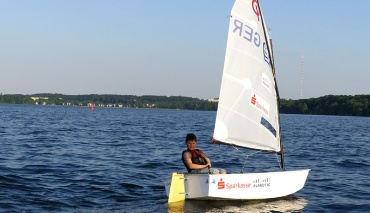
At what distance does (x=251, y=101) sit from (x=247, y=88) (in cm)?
45

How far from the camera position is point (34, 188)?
1795 cm

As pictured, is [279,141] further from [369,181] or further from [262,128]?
[369,181]

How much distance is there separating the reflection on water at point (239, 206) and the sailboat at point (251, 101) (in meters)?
0.24

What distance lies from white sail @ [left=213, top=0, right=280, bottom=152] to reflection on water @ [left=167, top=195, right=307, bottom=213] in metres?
1.87

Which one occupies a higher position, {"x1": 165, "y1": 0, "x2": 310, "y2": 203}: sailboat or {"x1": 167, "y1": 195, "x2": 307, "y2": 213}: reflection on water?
{"x1": 165, "y1": 0, "x2": 310, "y2": 203}: sailboat

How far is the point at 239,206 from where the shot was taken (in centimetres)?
1557

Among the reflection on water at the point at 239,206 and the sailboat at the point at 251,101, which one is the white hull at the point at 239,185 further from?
the reflection on water at the point at 239,206

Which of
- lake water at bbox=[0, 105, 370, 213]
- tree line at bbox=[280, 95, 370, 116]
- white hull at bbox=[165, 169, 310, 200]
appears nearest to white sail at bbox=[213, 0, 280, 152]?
white hull at bbox=[165, 169, 310, 200]

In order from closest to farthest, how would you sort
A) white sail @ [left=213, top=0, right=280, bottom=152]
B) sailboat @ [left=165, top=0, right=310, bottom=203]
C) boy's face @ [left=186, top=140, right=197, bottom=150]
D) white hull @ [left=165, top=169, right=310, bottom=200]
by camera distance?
1. white hull @ [left=165, top=169, right=310, bottom=200]
2. boy's face @ [left=186, top=140, right=197, bottom=150]
3. sailboat @ [left=165, top=0, right=310, bottom=203]
4. white sail @ [left=213, top=0, right=280, bottom=152]

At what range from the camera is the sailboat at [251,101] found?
16250 millimetres

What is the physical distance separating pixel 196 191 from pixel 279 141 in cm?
404

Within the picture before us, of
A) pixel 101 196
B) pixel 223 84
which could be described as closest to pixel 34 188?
pixel 101 196

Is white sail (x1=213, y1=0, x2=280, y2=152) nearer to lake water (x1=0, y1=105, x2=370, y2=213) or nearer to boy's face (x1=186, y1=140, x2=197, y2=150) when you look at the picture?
boy's face (x1=186, y1=140, x2=197, y2=150)

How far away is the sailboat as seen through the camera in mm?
16250
